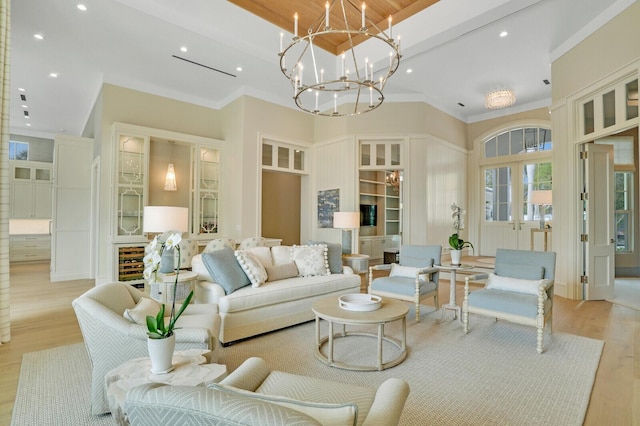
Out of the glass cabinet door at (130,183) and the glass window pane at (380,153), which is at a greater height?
the glass window pane at (380,153)

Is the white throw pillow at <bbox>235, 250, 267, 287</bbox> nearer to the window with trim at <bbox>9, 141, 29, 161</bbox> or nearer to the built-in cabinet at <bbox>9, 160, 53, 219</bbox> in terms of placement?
the built-in cabinet at <bbox>9, 160, 53, 219</bbox>

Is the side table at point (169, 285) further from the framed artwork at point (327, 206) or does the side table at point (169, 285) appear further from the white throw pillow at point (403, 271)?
the framed artwork at point (327, 206)

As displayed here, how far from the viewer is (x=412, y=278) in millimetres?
4285

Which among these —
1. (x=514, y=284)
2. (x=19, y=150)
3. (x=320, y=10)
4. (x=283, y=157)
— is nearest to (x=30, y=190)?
(x=19, y=150)

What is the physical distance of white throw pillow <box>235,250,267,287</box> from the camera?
367 centimetres

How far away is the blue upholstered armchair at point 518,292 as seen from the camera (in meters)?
3.15

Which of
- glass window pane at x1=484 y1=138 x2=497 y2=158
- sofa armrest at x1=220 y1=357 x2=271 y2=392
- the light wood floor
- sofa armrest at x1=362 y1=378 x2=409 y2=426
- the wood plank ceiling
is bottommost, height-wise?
the light wood floor

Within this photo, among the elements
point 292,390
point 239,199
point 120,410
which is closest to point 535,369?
point 292,390

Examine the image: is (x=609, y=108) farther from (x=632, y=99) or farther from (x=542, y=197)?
(x=542, y=197)

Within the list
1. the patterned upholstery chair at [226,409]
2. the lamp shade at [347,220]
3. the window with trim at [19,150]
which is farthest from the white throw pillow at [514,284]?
the window with trim at [19,150]

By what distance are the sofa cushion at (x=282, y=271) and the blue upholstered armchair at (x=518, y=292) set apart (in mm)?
2014

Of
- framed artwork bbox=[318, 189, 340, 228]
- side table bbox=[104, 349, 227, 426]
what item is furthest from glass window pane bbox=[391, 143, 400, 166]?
side table bbox=[104, 349, 227, 426]

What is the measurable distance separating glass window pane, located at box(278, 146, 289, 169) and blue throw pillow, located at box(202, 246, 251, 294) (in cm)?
363

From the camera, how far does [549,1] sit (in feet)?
13.1
